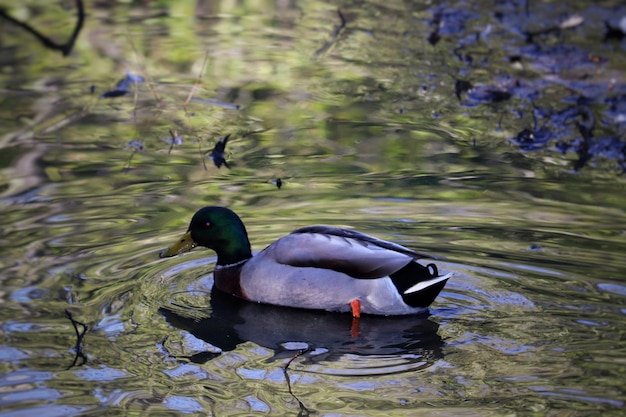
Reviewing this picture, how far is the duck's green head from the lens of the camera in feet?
22.1

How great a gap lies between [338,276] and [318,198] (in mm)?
1531

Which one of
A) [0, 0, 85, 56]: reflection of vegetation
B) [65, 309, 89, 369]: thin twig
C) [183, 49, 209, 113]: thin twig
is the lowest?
[65, 309, 89, 369]: thin twig

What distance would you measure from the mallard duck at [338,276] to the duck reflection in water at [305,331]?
0.23ft

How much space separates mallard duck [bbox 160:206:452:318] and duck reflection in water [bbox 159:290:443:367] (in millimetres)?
70

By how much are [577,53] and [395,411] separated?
23.5 ft

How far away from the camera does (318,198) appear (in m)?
7.72

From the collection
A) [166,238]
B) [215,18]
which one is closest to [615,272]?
[166,238]

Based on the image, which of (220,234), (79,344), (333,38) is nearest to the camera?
(79,344)

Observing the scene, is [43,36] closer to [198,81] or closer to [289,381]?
[198,81]

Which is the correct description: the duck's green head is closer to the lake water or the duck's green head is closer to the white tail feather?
the lake water

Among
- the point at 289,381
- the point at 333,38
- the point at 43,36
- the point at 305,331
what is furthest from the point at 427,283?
the point at 333,38

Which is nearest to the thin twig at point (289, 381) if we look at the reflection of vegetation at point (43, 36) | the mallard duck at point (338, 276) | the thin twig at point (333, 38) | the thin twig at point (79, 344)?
the mallard duck at point (338, 276)

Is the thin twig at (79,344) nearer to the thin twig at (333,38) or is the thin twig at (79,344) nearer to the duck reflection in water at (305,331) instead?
the duck reflection in water at (305,331)

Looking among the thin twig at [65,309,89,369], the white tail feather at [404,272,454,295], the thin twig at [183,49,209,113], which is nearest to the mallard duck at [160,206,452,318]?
the white tail feather at [404,272,454,295]
